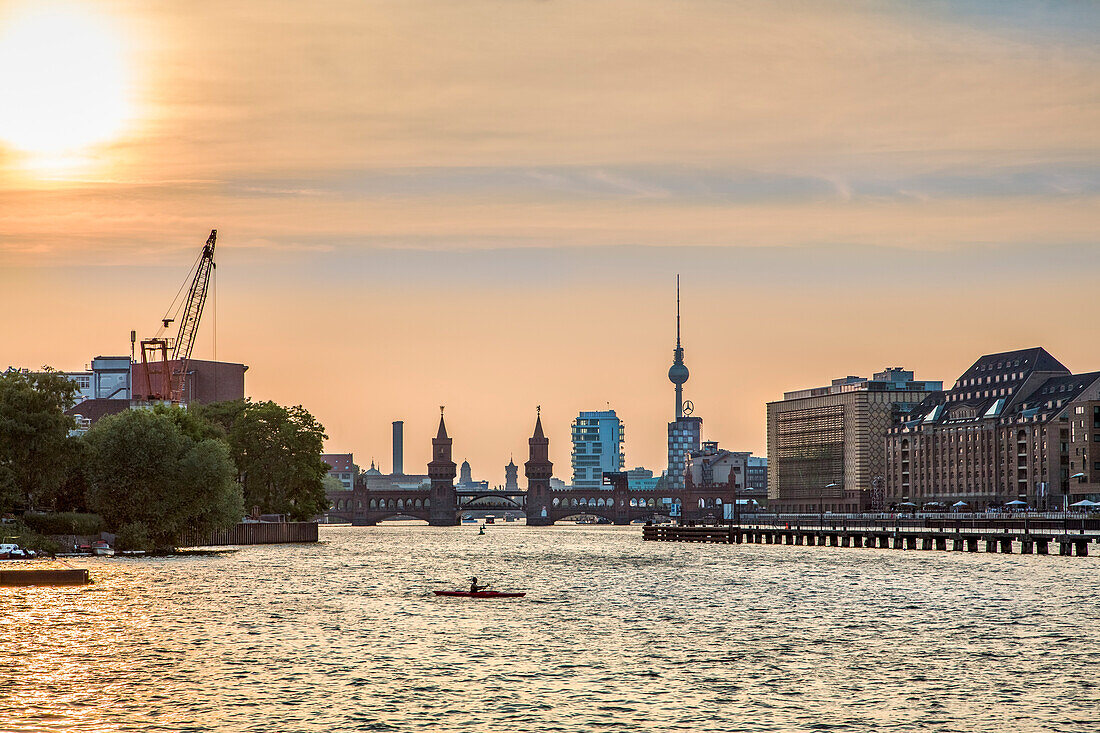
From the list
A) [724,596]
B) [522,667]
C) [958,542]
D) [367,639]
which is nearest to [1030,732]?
[522,667]

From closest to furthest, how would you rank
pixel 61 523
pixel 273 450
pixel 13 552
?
pixel 13 552 → pixel 61 523 → pixel 273 450

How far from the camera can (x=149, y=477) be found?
424 ft

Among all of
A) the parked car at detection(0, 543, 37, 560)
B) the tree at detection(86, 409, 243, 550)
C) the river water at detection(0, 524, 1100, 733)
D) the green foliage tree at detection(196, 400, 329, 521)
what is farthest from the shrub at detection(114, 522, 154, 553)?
the green foliage tree at detection(196, 400, 329, 521)

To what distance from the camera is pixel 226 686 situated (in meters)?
46.2

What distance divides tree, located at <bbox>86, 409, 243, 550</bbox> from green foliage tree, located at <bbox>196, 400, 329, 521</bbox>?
152ft

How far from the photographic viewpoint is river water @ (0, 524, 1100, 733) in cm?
4112

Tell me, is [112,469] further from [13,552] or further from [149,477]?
[13,552]

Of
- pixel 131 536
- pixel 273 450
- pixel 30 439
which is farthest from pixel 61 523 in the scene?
pixel 273 450

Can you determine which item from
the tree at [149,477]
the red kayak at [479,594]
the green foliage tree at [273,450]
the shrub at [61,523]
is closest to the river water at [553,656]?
the red kayak at [479,594]

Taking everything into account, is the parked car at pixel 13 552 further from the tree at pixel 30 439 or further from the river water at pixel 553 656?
the river water at pixel 553 656

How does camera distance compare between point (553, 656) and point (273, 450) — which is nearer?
point (553, 656)

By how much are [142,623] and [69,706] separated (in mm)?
24566

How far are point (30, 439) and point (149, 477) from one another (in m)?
10.2

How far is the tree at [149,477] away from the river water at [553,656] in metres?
26.0
